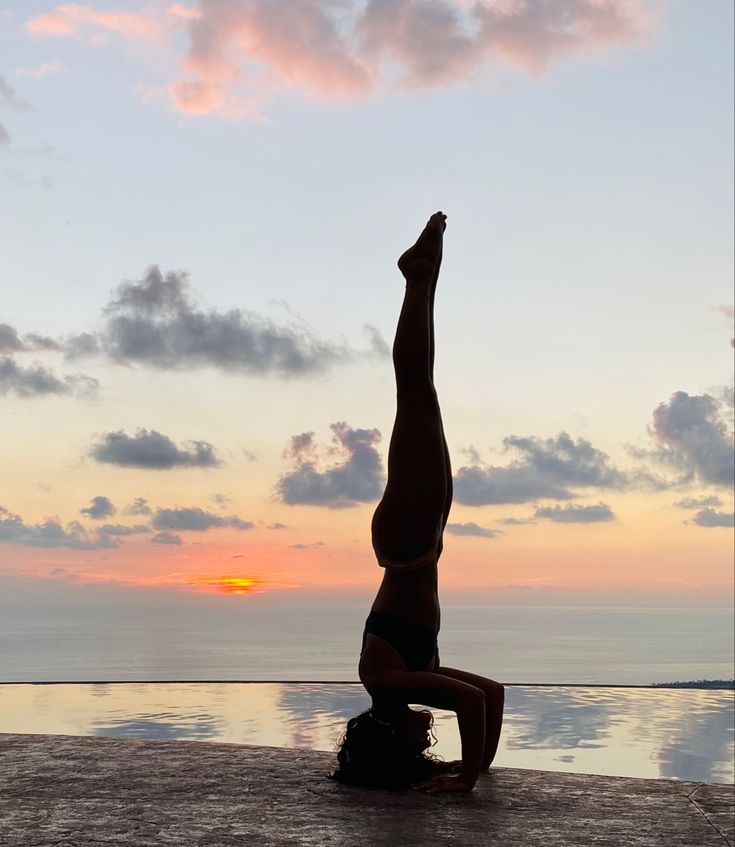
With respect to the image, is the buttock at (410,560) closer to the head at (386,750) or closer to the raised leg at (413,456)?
the raised leg at (413,456)

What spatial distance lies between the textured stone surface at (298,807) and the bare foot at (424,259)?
219 cm

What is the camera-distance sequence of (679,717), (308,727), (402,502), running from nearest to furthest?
(402,502) < (308,727) < (679,717)

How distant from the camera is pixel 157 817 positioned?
341cm

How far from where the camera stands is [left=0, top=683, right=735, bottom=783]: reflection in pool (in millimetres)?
4953

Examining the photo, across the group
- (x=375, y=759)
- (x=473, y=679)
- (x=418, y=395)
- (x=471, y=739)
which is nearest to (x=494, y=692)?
(x=473, y=679)

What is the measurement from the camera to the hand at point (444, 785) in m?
3.87

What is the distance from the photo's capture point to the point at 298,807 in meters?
3.59

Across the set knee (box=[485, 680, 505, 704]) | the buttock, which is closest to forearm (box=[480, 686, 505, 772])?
knee (box=[485, 680, 505, 704])

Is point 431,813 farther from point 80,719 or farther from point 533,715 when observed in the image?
point 80,719

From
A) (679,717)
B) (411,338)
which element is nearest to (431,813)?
(411,338)

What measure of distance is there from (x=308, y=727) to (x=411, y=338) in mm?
2726

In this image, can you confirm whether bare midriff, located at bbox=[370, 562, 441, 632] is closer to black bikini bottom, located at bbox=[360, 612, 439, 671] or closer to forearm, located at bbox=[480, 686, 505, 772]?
black bikini bottom, located at bbox=[360, 612, 439, 671]

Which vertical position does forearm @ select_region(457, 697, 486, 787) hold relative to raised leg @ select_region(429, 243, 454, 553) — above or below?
below

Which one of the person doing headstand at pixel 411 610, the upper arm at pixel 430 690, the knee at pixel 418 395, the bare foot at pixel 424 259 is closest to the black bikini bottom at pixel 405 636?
the person doing headstand at pixel 411 610
